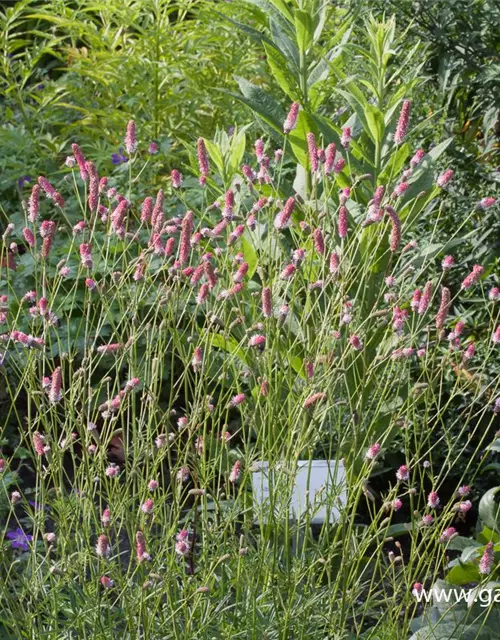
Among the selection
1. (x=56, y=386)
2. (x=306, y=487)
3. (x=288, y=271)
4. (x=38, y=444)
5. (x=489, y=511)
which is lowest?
(x=489, y=511)

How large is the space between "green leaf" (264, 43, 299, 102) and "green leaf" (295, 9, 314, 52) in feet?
0.28

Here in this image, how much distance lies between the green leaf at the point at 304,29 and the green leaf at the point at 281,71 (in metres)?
0.09

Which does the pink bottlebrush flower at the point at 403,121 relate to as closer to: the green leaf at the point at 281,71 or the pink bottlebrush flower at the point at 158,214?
the pink bottlebrush flower at the point at 158,214

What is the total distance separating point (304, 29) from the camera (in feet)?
10.7

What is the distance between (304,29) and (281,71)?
0.50 ft

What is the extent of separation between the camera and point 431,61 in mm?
3830

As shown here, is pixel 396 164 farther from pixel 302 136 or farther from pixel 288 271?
pixel 288 271

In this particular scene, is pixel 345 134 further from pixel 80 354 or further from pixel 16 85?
pixel 16 85

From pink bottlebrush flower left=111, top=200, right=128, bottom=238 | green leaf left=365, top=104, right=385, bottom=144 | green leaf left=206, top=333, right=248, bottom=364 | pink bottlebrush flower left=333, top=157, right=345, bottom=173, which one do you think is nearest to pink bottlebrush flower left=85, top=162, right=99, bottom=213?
pink bottlebrush flower left=111, top=200, right=128, bottom=238

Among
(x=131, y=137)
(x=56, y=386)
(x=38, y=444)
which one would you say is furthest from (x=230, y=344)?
(x=56, y=386)

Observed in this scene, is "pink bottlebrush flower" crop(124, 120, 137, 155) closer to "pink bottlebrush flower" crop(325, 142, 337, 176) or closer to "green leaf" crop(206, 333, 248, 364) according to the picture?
"pink bottlebrush flower" crop(325, 142, 337, 176)

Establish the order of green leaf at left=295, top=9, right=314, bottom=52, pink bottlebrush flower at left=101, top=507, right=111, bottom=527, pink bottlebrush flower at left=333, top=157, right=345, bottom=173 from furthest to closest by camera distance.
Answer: green leaf at left=295, top=9, right=314, bottom=52 < pink bottlebrush flower at left=333, top=157, right=345, bottom=173 < pink bottlebrush flower at left=101, top=507, right=111, bottom=527

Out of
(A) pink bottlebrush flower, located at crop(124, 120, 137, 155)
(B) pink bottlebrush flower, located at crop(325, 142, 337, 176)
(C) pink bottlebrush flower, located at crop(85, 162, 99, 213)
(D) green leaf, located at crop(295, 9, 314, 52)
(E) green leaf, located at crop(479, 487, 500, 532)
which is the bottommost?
(E) green leaf, located at crop(479, 487, 500, 532)

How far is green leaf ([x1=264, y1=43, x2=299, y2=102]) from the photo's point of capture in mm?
3299
